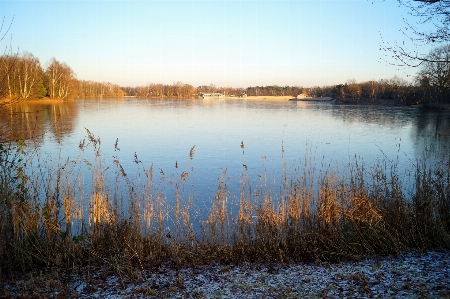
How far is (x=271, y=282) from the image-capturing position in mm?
4555

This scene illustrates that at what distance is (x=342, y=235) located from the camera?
5.78 meters

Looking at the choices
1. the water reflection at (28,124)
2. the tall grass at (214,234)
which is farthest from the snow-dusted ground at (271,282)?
the water reflection at (28,124)

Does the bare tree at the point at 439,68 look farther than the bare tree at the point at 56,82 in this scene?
No

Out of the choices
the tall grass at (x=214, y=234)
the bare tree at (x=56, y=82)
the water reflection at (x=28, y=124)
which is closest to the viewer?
the tall grass at (x=214, y=234)

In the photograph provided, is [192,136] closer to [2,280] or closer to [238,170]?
[238,170]

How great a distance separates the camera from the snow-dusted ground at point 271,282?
164 inches

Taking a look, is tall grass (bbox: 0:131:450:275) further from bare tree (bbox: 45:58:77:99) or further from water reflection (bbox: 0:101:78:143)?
bare tree (bbox: 45:58:77:99)

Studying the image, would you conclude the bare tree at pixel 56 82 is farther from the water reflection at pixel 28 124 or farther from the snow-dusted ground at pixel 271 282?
the snow-dusted ground at pixel 271 282

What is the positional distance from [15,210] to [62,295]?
74.7 inches

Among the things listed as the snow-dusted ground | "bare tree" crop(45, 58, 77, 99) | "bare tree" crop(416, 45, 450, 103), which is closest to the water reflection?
the snow-dusted ground

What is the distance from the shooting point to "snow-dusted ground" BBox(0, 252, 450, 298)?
164 inches

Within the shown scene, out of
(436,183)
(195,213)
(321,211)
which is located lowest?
(195,213)

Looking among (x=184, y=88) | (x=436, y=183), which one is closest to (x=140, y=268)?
(x=436, y=183)

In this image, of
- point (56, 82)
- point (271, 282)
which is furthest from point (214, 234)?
point (56, 82)
